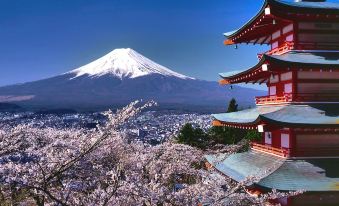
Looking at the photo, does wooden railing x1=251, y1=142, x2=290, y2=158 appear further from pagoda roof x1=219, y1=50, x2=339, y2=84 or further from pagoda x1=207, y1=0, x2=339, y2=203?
pagoda roof x1=219, y1=50, x2=339, y2=84

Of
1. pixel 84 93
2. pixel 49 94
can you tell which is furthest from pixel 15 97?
pixel 84 93

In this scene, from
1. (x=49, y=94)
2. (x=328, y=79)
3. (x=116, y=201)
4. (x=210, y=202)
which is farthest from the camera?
(x=49, y=94)

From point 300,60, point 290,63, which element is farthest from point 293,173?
point 300,60

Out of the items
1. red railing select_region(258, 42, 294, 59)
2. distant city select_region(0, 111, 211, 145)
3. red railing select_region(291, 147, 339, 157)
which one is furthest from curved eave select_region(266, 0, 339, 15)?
distant city select_region(0, 111, 211, 145)

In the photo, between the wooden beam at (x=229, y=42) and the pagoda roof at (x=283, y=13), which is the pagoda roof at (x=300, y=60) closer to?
the pagoda roof at (x=283, y=13)

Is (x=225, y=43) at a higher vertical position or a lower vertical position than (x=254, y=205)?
higher

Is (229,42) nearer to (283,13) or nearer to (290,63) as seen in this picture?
(283,13)

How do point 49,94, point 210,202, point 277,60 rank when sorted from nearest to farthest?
point 210,202, point 277,60, point 49,94

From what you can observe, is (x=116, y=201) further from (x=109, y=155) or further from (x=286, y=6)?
(x=286, y=6)

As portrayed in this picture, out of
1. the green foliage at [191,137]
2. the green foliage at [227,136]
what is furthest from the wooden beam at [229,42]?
the green foliage at [227,136]
